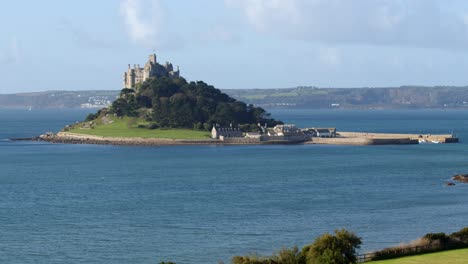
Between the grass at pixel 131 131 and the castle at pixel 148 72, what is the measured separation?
801 inches

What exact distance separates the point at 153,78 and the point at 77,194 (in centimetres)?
10250

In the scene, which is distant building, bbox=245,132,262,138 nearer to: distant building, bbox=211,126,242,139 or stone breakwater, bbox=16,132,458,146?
stone breakwater, bbox=16,132,458,146

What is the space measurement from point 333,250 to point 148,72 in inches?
5756

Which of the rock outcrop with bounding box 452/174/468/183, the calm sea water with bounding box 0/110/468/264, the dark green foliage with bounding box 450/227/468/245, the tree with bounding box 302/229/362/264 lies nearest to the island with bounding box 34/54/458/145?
the calm sea water with bounding box 0/110/468/264

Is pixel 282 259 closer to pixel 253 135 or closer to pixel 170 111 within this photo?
pixel 253 135

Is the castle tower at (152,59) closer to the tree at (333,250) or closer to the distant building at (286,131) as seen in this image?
the distant building at (286,131)

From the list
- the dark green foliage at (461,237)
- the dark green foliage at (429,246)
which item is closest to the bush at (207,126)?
the dark green foliage at (429,246)

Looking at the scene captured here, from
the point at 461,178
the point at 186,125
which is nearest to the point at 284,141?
the point at 186,125

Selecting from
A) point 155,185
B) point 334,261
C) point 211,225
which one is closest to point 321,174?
point 155,185

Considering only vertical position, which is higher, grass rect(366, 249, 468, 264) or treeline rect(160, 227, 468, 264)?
treeline rect(160, 227, 468, 264)

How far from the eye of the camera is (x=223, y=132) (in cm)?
14788

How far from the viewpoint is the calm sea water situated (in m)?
49.9

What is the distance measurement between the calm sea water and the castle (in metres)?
66.8

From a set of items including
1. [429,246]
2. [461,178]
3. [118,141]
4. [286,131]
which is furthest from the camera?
[286,131]
